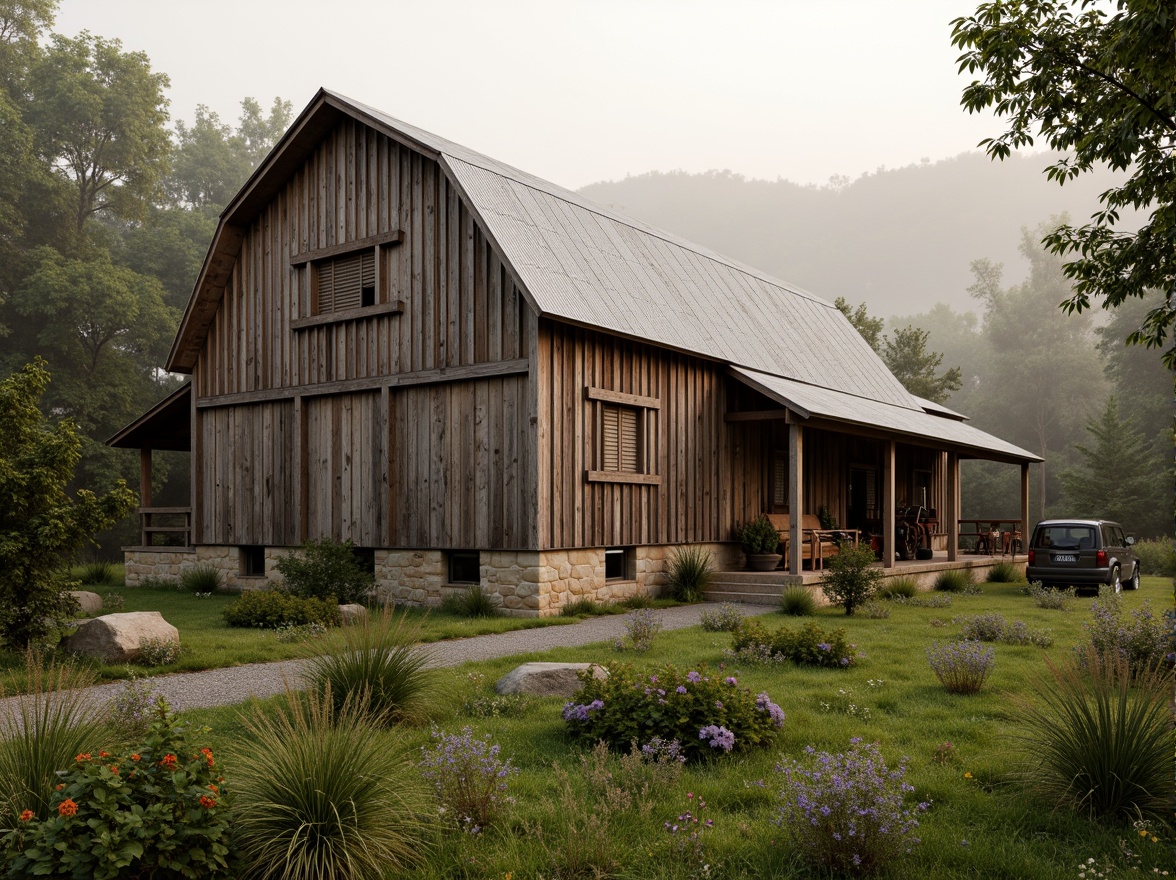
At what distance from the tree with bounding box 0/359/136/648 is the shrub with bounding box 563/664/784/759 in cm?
594

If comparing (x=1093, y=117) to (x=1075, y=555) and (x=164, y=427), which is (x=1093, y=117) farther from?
(x=164, y=427)

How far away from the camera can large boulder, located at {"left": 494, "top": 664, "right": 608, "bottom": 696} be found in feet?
27.1

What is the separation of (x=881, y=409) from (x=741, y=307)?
14.1 feet

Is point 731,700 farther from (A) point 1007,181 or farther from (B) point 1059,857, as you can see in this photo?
(A) point 1007,181

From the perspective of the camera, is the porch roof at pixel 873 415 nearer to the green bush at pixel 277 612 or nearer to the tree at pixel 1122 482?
the green bush at pixel 277 612

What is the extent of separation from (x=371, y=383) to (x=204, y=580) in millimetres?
6105

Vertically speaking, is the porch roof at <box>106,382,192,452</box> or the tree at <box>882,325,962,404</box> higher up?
the tree at <box>882,325,962,404</box>

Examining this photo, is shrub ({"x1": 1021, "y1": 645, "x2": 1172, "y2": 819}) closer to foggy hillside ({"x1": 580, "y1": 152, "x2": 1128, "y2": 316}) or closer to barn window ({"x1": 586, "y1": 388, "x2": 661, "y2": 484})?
barn window ({"x1": 586, "y1": 388, "x2": 661, "y2": 484})

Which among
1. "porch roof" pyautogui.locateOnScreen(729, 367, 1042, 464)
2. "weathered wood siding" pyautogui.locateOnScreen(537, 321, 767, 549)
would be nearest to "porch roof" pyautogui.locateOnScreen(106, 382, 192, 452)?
"weathered wood siding" pyautogui.locateOnScreen(537, 321, 767, 549)

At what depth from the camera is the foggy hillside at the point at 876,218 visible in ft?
387

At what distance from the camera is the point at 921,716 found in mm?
7551

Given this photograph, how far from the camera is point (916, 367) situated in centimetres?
4344

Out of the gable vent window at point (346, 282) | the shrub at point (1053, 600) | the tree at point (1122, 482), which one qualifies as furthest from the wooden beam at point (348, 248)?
the tree at point (1122, 482)

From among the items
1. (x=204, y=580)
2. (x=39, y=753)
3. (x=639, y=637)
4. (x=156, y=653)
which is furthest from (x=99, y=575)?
(x=39, y=753)
